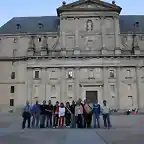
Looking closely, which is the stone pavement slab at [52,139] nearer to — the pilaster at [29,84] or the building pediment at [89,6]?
the pilaster at [29,84]

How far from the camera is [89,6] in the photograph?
2021 inches

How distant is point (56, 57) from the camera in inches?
1957

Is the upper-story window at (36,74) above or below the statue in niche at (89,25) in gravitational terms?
below

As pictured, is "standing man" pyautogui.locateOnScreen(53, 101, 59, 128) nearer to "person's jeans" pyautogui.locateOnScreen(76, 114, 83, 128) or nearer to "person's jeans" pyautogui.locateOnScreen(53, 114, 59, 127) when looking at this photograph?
"person's jeans" pyautogui.locateOnScreen(53, 114, 59, 127)

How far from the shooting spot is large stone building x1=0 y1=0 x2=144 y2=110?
161ft

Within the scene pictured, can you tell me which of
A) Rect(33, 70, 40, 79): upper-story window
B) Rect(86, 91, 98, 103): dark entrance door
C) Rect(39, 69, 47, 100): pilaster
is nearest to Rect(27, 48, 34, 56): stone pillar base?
Rect(33, 70, 40, 79): upper-story window

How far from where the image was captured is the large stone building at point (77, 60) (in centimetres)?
4922

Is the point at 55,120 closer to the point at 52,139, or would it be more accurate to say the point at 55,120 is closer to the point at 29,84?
the point at 52,139

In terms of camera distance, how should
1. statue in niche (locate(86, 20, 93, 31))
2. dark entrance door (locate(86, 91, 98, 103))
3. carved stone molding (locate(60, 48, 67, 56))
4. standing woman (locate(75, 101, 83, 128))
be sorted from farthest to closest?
statue in niche (locate(86, 20, 93, 31)) → carved stone molding (locate(60, 48, 67, 56)) → dark entrance door (locate(86, 91, 98, 103)) → standing woman (locate(75, 101, 83, 128))

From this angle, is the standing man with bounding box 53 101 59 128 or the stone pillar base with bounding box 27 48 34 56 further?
the stone pillar base with bounding box 27 48 34 56

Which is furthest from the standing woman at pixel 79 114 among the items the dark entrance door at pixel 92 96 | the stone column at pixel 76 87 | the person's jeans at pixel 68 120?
the dark entrance door at pixel 92 96

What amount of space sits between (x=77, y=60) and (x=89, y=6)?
10716 millimetres

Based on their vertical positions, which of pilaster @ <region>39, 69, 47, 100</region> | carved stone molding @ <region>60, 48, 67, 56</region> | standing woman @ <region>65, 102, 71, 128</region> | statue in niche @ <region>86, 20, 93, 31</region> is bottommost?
standing woman @ <region>65, 102, 71, 128</region>

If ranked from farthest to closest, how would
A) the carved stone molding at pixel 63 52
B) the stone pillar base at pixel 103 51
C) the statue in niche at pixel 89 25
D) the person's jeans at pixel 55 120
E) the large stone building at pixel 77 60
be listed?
the statue in niche at pixel 89 25
the carved stone molding at pixel 63 52
the stone pillar base at pixel 103 51
the large stone building at pixel 77 60
the person's jeans at pixel 55 120
